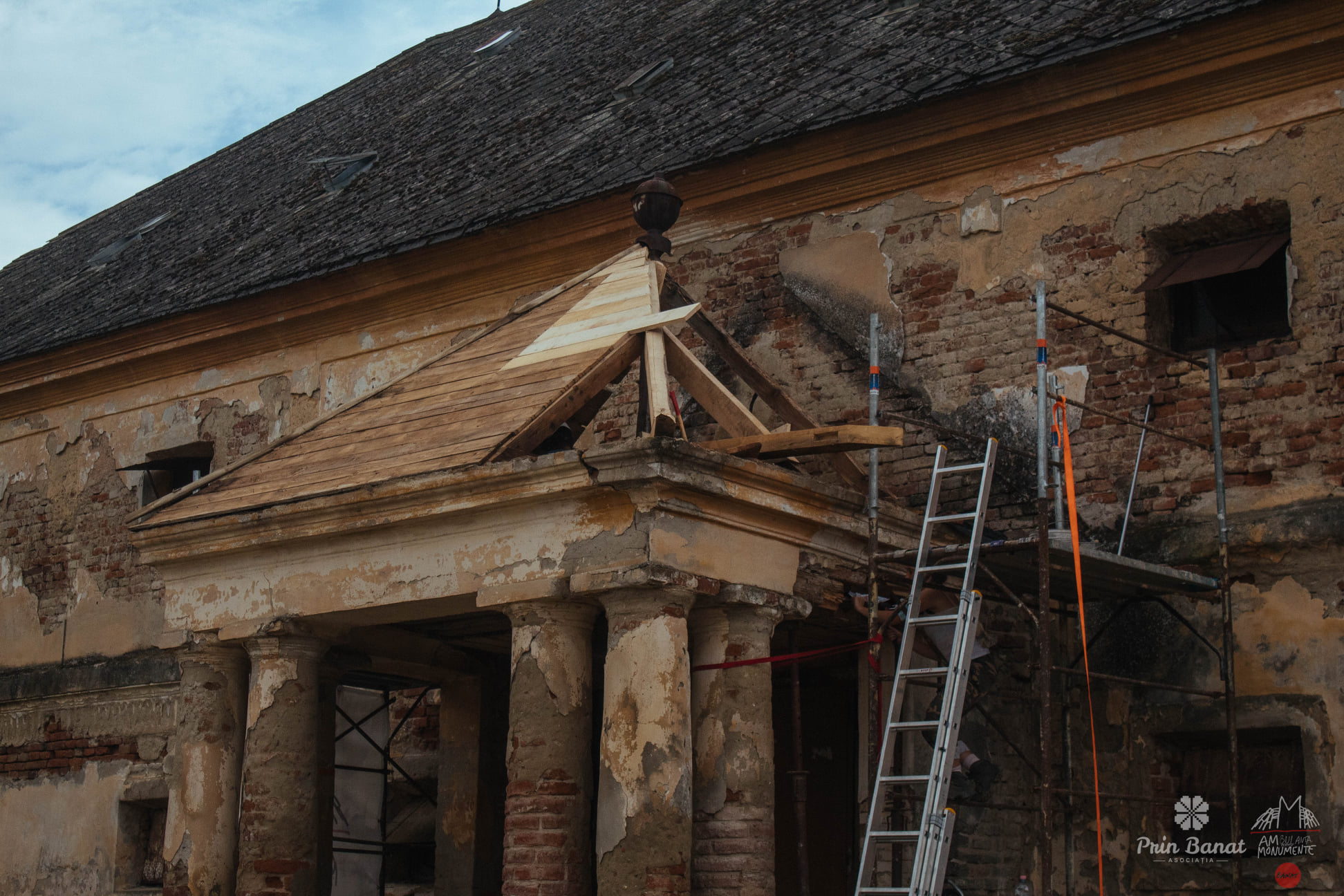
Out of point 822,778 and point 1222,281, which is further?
point 822,778

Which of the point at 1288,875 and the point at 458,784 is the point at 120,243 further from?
the point at 1288,875

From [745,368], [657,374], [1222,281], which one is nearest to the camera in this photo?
[657,374]

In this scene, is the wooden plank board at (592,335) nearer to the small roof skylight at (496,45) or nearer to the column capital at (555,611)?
the column capital at (555,611)

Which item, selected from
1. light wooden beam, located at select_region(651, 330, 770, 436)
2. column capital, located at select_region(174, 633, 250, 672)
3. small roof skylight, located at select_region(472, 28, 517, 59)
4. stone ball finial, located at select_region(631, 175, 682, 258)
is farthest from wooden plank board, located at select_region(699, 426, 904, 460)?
small roof skylight, located at select_region(472, 28, 517, 59)

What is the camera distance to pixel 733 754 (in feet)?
23.4

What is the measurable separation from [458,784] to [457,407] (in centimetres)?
333

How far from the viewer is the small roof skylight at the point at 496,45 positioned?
16188 millimetres

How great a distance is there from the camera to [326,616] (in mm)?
7988

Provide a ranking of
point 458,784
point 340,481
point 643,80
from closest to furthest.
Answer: point 340,481 < point 458,784 < point 643,80

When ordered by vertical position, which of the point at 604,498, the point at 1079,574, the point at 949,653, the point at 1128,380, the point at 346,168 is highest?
the point at 346,168

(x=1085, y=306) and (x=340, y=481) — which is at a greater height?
(x=1085, y=306)

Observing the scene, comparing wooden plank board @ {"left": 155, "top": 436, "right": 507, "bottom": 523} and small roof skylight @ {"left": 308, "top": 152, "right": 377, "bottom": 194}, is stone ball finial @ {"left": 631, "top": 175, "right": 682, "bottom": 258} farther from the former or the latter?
small roof skylight @ {"left": 308, "top": 152, "right": 377, "bottom": 194}

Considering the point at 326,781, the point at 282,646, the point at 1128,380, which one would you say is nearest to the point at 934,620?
the point at 1128,380

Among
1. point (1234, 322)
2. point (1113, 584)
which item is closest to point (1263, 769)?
point (1113, 584)
